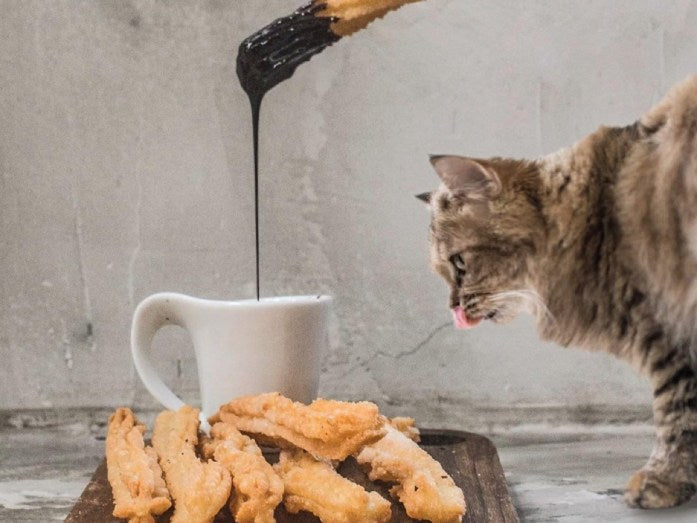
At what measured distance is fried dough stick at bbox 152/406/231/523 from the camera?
0.82m

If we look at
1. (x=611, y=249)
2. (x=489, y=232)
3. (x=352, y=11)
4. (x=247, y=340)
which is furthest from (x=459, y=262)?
(x=352, y=11)

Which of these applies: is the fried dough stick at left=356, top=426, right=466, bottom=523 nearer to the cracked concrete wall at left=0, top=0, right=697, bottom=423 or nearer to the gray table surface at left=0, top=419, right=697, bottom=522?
the gray table surface at left=0, top=419, right=697, bottom=522

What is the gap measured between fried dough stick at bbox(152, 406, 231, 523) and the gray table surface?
0.60ft

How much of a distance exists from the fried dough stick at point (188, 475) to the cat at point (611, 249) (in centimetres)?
42

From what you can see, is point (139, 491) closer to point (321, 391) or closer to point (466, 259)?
point (466, 259)

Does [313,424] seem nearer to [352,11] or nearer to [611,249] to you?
[611,249]

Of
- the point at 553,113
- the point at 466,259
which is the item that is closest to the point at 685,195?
the point at 466,259

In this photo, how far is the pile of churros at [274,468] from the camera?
0.83 m

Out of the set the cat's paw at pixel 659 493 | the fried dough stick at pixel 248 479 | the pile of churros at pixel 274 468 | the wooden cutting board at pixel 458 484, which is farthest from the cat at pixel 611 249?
the fried dough stick at pixel 248 479

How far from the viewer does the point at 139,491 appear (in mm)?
872

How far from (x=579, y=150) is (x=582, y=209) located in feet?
0.32

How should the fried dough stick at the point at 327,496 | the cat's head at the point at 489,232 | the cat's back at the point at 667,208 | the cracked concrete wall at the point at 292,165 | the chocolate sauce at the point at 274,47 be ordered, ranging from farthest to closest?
the cracked concrete wall at the point at 292,165 → the chocolate sauce at the point at 274,47 → the cat's head at the point at 489,232 → the cat's back at the point at 667,208 → the fried dough stick at the point at 327,496

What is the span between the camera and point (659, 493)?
1021 mm

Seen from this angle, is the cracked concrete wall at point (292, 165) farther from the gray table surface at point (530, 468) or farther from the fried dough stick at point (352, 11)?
the fried dough stick at point (352, 11)
